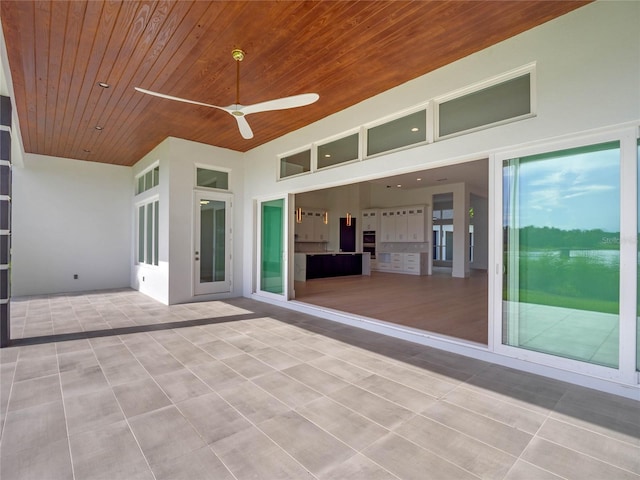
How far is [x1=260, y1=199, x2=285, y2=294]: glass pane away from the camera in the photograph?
6.61 meters

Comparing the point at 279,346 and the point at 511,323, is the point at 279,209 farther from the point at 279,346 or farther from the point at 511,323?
the point at 511,323

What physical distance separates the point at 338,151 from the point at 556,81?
116 inches

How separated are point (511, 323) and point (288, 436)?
252cm

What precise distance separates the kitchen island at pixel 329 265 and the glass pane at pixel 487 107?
6.64 meters

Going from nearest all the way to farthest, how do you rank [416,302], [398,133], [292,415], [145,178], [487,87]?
[292,415] < [487,87] < [398,133] < [416,302] < [145,178]

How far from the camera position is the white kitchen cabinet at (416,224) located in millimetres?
11975

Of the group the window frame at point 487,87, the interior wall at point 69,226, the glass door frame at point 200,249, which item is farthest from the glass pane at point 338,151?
the interior wall at point 69,226

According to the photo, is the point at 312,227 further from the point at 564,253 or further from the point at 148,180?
the point at 564,253

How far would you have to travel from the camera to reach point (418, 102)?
158 inches

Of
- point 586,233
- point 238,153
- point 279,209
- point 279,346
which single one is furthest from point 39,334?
point 586,233

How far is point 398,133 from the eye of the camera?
14.1 feet

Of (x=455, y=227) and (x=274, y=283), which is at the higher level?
(x=455, y=227)

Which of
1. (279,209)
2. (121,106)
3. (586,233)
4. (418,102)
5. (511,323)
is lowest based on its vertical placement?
(511,323)

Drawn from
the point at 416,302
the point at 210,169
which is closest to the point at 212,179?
the point at 210,169
